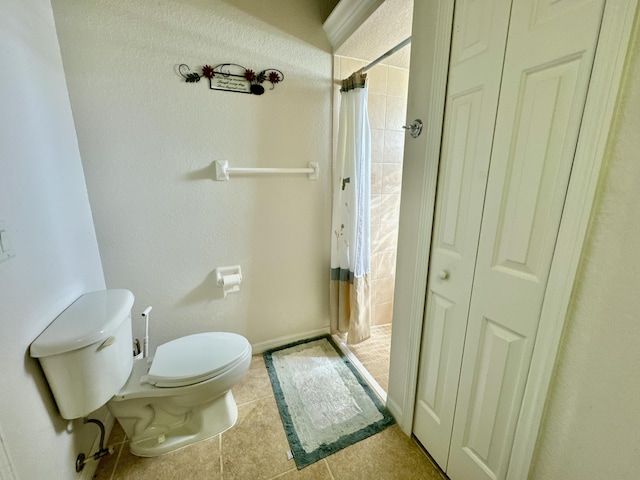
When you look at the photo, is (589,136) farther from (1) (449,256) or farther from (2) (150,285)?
(2) (150,285)

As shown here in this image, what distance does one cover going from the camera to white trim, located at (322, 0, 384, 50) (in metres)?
1.30

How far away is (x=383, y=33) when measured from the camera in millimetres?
1481

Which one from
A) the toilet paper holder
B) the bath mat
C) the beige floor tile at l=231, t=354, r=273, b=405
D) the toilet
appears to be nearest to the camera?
the toilet

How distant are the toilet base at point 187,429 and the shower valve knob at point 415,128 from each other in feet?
5.18

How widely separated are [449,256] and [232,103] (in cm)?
143

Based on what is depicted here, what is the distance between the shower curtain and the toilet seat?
81 cm

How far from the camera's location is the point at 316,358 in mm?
1821

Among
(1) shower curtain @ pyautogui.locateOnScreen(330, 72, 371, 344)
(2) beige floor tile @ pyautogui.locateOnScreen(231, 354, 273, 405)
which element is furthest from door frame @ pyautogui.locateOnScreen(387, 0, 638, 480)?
(2) beige floor tile @ pyautogui.locateOnScreen(231, 354, 273, 405)

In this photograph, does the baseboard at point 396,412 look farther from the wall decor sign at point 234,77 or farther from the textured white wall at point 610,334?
the wall decor sign at point 234,77

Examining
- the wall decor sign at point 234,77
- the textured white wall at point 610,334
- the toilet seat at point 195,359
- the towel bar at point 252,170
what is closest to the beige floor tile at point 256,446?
the toilet seat at point 195,359

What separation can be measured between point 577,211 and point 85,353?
61.3 inches

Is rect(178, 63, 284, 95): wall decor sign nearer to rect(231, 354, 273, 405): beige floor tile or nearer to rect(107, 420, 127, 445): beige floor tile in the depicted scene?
rect(231, 354, 273, 405): beige floor tile

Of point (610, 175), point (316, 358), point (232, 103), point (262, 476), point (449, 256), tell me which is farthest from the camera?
point (316, 358)

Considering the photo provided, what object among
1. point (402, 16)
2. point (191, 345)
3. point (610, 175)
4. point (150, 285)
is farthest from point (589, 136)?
point (150, 285)
